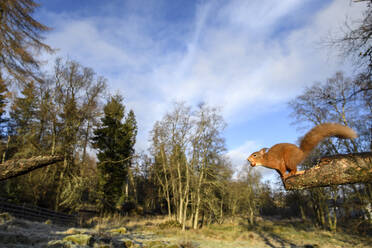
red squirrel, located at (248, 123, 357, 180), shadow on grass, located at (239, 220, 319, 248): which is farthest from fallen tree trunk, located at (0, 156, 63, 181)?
shadow on grass, located at (239, 220, 319, 248)

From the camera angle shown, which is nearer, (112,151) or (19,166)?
(19,166)

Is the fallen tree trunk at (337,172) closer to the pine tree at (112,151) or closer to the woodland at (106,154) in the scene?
the woodland at (106,154)

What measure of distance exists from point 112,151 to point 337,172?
2525 cm

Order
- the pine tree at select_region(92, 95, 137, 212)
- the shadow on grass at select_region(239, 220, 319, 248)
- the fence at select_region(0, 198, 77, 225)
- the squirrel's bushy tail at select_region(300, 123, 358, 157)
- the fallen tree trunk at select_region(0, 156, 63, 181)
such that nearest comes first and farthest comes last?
the squirrel's bushy tail at select_region(300, 123, 358, 157), the fallen tree trunk at select_region(0, 156, 63, 181), the fence at select_region(0, 198, 77, 225), the shadow on grass at select_region(239, 220, 319, 248), the pine tree at select_region(92, 95, 137, 212)

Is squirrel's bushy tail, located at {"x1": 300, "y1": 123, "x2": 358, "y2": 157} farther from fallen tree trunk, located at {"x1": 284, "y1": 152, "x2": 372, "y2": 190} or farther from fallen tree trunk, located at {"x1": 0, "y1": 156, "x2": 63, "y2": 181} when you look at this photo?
fallen tree trunk, located at {"x1": 0, "y1": 156, "x2": 63, "y2": 181}

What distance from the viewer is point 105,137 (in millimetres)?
25547

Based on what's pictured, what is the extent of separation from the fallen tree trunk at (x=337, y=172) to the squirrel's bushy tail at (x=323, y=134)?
0.67ft

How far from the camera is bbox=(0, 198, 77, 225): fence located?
1271 cm

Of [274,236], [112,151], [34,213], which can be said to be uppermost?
[112,151]

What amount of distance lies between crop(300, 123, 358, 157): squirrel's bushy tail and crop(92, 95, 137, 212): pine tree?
72.5 ft

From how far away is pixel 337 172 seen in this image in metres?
1.96

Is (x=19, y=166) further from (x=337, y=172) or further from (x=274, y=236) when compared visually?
(x=274, y=236)

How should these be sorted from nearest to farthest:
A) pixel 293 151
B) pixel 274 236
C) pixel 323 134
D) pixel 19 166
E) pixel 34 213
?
pixel 323 134
pixel 293 151
pixel 19 166
pixel 34 213
pixel 274 236

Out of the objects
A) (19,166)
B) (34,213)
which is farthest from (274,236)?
(19,166)
